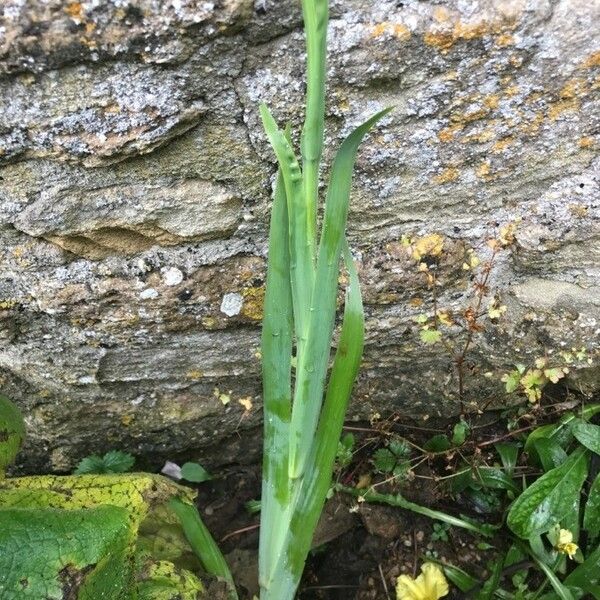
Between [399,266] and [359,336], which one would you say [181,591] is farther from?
[399,266]

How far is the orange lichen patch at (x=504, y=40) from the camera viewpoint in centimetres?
88

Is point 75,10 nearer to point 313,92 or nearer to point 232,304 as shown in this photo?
point 313,92

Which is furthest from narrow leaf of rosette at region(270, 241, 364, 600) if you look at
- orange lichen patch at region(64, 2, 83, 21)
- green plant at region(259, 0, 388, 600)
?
orange lichen patch at region(64, 2, 83, 21)

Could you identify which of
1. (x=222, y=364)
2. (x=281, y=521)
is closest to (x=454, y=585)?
(x=281, y=521)

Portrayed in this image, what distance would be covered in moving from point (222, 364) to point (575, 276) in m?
0.62

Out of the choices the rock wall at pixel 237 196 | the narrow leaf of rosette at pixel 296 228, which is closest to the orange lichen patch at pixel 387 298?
the rock wall at pixel 237 196

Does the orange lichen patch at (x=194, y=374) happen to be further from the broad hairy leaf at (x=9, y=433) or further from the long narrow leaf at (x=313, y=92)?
the long narrow leaf at (x=313, y=92)

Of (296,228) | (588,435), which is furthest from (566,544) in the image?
(296,228)

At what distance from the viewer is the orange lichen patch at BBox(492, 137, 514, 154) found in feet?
3.26

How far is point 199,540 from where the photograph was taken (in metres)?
1.14

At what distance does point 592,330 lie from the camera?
117 cm

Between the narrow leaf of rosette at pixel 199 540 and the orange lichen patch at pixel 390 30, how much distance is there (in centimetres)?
76

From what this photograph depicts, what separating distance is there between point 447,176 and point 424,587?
68 centimetres

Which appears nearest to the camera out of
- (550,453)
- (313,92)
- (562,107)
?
(313,92)
